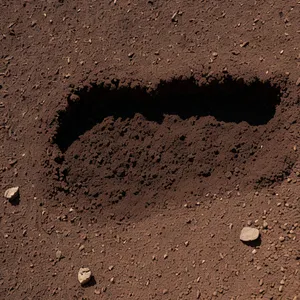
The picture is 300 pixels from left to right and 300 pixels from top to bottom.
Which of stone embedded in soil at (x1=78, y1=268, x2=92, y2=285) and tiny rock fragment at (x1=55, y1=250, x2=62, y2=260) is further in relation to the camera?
tiny rock fragment at (x1=55, y1=250, x2=62, y2=260)

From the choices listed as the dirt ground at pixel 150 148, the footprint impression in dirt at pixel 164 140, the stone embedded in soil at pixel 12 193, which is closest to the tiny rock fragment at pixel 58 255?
the dirt ground at pixel 150 148

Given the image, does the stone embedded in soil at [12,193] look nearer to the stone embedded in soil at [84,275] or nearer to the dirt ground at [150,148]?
the dirt ground at [150,148]

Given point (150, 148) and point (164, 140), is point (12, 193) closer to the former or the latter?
point (150, 148)

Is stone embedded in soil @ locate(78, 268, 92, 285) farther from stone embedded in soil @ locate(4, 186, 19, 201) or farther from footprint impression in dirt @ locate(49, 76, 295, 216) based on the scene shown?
stone embedded in soil @ locate(4, 186, 19, 201)

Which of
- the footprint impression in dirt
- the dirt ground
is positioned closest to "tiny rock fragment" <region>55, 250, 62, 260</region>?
the dirt ground

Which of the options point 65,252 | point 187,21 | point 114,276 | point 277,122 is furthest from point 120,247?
point 187,21

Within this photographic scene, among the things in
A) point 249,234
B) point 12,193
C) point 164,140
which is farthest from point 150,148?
point 12,193

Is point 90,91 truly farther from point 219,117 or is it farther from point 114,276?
point 114,276
